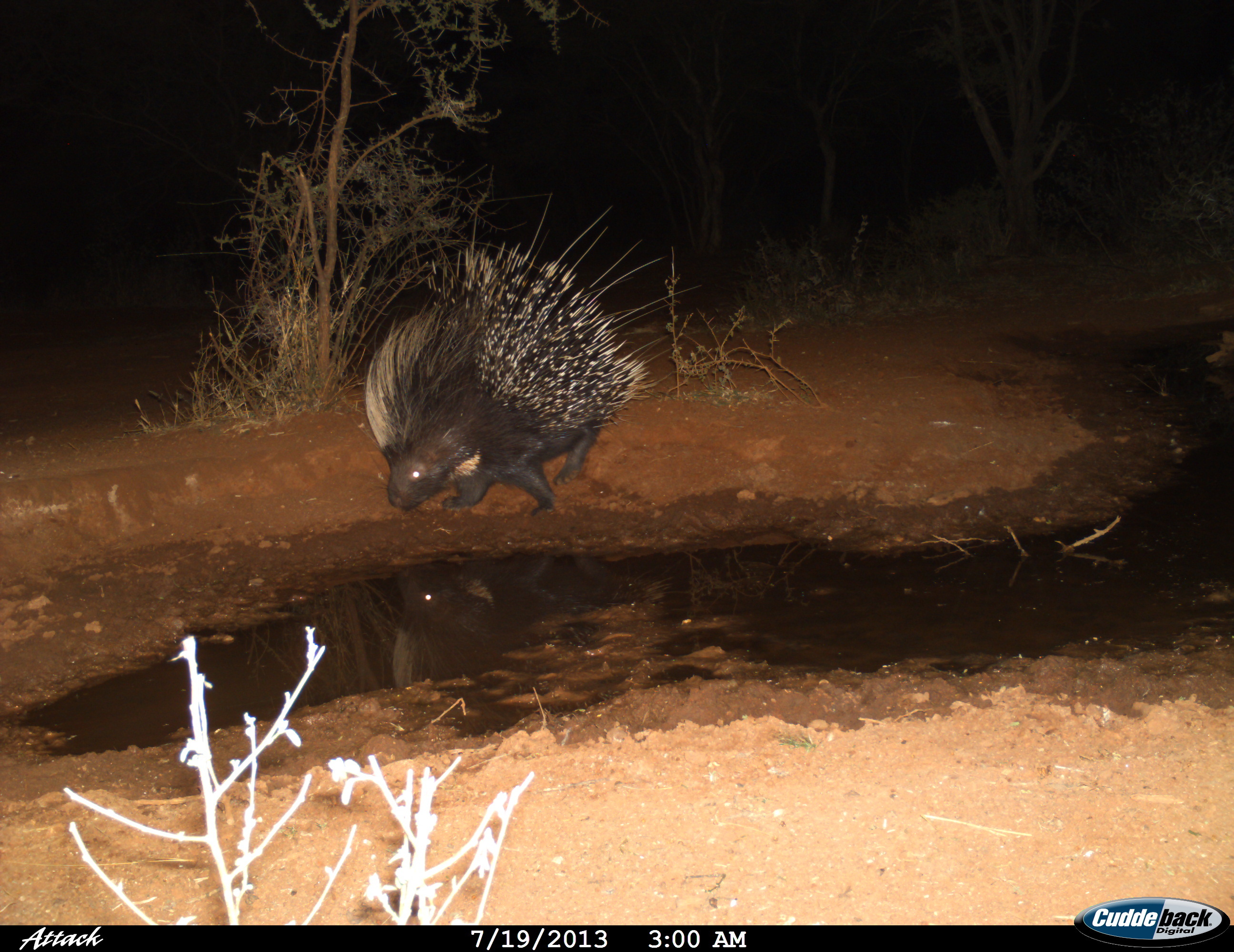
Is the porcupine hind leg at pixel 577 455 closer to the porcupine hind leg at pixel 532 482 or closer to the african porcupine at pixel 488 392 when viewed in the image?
the african porcupine at pixel 488 392

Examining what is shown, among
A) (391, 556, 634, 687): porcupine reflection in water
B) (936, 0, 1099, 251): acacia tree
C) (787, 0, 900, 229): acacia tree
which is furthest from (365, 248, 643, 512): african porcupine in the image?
(787, 0, 900, 229): acacia tree

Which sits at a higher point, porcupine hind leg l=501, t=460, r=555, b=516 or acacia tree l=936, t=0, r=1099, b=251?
acacia tree l=936, t=0, r=1099, b=251

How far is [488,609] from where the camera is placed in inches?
177

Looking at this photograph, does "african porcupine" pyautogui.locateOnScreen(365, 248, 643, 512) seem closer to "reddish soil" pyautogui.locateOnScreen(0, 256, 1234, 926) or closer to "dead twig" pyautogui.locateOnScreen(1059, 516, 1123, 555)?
"reddish soil" pyautogui.locateOnScreen(0, 256, 1234, 926)

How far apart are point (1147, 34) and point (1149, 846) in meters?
23.2

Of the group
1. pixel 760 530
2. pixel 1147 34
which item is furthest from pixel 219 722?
pixel 1147 34

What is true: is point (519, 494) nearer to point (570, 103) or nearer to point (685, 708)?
point (685, 708)

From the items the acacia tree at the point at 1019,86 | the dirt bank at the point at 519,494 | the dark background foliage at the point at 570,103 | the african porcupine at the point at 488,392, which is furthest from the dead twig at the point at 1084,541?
the acacia tree at the point at 1019,86

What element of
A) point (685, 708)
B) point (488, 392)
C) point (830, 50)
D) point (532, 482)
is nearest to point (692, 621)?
point (685, 708)

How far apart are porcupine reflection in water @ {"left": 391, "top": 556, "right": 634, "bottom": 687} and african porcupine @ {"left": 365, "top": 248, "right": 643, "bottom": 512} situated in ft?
2.57

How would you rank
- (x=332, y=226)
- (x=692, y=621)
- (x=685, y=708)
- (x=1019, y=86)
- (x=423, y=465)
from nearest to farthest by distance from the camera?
(x=685, y=708), (x=692, y=621), (x=423, y=465), (x=332, y=226), (x=1019, y=86)

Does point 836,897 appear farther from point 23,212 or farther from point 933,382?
point 23,212

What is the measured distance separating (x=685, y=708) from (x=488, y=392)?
3139 millimetres

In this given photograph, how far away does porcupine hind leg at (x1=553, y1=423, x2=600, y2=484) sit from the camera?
6.11m
